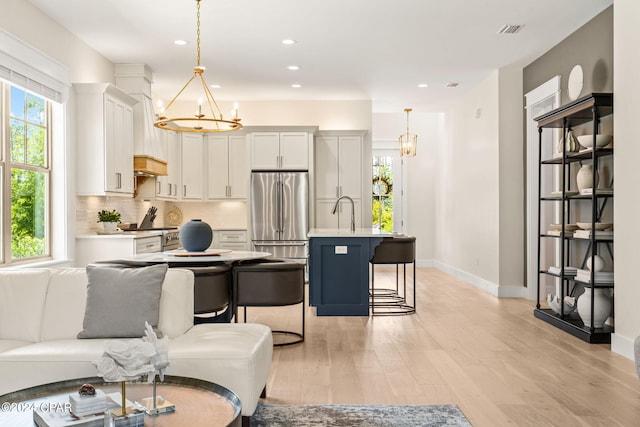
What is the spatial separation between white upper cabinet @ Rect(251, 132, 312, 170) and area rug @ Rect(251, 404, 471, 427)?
6.00 meters

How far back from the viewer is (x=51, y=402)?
216 cm

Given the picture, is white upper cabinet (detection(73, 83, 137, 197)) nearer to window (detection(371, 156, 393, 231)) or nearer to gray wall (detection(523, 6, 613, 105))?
gray wall (detection(523, 6, 613, 105))

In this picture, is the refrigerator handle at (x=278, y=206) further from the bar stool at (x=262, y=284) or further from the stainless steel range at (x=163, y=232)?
the bar stool at (x=262, y=284)

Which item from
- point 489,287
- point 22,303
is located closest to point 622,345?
point 489,287

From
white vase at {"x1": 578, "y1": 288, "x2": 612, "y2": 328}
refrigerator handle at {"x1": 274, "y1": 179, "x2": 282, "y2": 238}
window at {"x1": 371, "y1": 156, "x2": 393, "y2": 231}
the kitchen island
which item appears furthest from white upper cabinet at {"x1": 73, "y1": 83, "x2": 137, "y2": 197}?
window at {"x1": 371, "y1": 156, "x2": 393, "y2": 231}

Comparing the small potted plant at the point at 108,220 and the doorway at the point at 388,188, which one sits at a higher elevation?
the doorway at the point at 388,188

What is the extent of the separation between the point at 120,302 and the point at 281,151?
6037 mm

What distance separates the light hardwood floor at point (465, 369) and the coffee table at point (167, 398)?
3.72 ft

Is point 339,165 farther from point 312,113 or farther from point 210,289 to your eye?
point 210,289

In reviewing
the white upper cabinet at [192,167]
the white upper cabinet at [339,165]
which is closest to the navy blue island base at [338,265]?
the white upper cabinet at [339,165]

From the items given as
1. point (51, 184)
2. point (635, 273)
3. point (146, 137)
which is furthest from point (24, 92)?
point (635, 273)

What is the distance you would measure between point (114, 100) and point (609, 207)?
16.8ft

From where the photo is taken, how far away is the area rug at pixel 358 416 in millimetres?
2967

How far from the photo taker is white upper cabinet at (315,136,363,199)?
9.29 meters
